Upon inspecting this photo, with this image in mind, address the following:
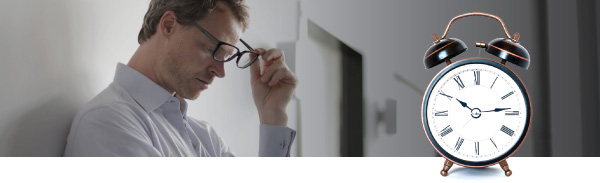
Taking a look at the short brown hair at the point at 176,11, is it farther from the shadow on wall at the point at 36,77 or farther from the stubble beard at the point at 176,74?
the shadow on wall at the point at 36,77

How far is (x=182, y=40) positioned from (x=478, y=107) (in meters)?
0.75

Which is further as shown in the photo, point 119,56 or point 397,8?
point 397,8

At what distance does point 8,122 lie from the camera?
0.92 meters

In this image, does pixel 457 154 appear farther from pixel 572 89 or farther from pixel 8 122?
pixel 572 89

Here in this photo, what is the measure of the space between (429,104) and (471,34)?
2.31ft

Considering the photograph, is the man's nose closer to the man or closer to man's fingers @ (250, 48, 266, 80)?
the man

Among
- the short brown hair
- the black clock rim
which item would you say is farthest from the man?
the black clock rim

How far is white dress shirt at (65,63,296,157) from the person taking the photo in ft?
3.42

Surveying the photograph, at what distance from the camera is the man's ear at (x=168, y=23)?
1.27 meters

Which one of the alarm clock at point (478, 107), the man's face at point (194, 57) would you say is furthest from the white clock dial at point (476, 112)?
the man's face at point (194, 57)

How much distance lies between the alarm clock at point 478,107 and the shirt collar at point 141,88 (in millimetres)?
696

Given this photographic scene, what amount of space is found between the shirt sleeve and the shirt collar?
0.33 ft
